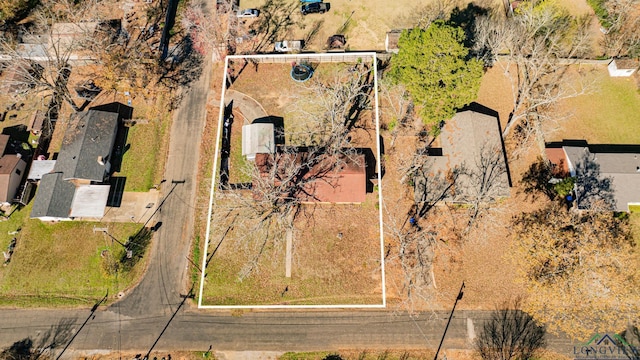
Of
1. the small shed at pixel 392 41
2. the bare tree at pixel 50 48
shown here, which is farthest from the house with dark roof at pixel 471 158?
the bare tree at pixel 50 48

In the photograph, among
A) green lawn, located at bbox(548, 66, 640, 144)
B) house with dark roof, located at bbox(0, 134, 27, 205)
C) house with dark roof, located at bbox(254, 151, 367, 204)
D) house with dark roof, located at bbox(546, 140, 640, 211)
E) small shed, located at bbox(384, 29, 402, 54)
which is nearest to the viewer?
house with dark roof, located at bbox(546, 140, 640, 211)

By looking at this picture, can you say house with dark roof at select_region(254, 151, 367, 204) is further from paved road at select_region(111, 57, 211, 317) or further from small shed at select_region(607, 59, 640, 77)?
small shed at select_region(607, 59, 640, 77)

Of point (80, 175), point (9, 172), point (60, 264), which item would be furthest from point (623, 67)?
point (9, 172)

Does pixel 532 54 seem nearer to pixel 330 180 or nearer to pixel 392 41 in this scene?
pixel 392 41

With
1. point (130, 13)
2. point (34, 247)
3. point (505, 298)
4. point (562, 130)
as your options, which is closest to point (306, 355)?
point (505, 298)

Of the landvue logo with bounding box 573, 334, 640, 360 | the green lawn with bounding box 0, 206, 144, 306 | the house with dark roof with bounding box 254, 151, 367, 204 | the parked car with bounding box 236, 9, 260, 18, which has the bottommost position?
the landvue logo with bounding box 573, 334, 640, 360

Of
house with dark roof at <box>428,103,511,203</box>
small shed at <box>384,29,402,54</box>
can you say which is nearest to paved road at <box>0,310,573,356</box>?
house with dark roof at <box>428,103,511,203</box>
